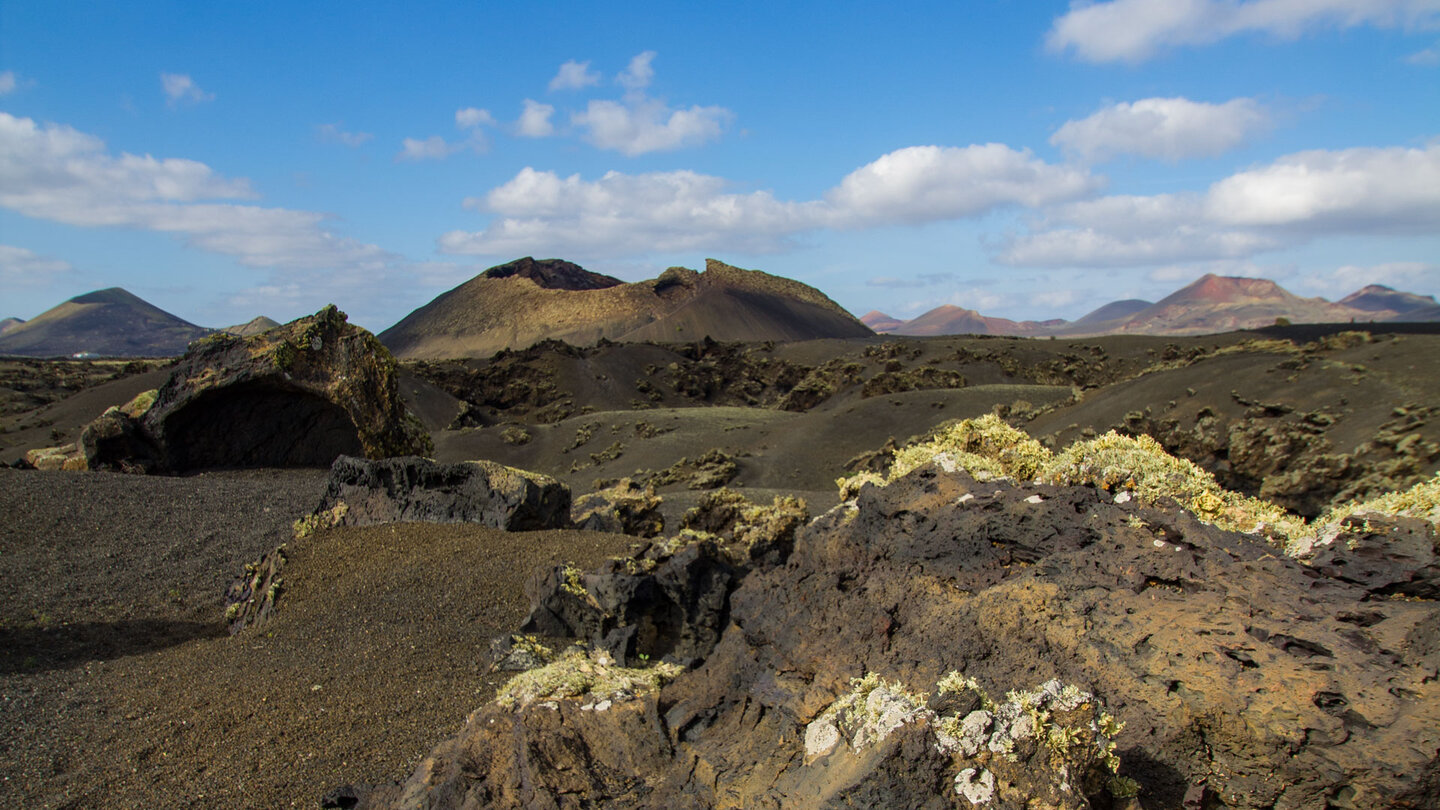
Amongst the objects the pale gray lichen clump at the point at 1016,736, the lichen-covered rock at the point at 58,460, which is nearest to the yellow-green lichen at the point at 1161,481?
the pale gray lichen clump at the point at 1016,736

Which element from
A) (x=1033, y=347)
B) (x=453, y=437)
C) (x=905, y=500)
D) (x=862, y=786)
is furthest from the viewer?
(x=1033, y=347)

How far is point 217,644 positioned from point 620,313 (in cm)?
6580

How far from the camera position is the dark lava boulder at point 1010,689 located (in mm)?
2113

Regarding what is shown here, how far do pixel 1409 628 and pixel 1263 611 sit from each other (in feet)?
1.24

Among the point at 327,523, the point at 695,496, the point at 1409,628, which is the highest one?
the point at 1409,628

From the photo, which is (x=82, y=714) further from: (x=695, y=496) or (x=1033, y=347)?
(x=1033, y=347)

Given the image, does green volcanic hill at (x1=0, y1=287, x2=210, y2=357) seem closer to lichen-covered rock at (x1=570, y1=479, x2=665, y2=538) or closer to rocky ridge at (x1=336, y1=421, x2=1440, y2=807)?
lichen-covered rock at (x1=570, y1=479, x2=665, y2=538)

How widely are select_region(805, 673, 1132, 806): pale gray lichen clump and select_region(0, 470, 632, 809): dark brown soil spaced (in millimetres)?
3133

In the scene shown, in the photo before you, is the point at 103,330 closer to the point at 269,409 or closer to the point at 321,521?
the point at 269,409

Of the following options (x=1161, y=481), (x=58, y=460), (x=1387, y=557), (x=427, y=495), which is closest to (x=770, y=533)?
(x=427, y=495)

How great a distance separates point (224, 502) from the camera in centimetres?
979

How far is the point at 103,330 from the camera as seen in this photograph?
123250 mm

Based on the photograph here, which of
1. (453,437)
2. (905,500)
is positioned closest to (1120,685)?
(905,500)

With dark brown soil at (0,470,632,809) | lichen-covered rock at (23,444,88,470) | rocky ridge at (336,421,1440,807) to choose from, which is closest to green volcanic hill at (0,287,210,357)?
lichen-covered rock at (23,444,88,470)
